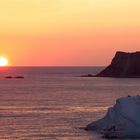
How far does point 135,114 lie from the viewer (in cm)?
4522

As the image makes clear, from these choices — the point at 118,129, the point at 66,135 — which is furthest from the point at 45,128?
the point at 118,129

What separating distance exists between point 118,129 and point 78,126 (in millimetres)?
7932

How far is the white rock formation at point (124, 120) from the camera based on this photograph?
44.6 metres

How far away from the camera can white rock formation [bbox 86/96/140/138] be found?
1754 inches

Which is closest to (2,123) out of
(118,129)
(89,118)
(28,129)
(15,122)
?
(15,122)

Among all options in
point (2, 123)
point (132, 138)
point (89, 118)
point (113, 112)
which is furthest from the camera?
point (89, 118)

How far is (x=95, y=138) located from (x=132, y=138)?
2711 mm

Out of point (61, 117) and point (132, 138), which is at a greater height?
point (61, 117)

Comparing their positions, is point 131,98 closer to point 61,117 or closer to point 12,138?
point 12,138

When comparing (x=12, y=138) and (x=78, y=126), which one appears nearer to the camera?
(x=12, y=138)

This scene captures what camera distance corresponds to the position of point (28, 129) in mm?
50281

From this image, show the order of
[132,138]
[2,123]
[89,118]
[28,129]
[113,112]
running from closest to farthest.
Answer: [132,138] < [113,112] < [28,129] < [2,123] < [89,118]

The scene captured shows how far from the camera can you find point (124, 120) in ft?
149

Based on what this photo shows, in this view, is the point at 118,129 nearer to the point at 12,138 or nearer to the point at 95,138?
the point at 95,138
